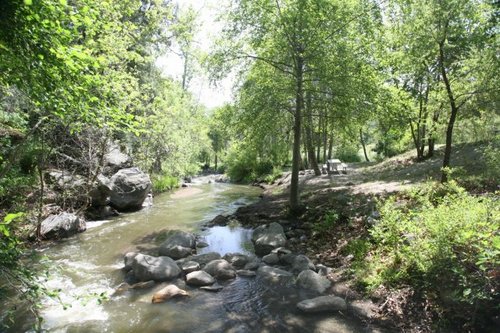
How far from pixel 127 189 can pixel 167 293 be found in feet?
35.3

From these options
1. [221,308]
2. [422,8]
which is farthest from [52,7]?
[422,8]

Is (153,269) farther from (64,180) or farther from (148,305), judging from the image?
(64,180)

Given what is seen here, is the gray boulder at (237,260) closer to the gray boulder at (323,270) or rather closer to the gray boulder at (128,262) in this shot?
the gray boulder at (323,270)

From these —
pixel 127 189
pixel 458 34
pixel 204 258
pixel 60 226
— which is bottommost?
pixel 204 258

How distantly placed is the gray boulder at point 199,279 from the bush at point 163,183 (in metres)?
16.9

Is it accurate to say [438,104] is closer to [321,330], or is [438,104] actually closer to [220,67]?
[220,67]

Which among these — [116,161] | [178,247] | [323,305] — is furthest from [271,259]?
[116,161]

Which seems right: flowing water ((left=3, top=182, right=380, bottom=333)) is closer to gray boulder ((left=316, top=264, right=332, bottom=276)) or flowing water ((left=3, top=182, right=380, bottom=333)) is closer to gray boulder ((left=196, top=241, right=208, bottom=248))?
gray boulder ((left=196, top=241, right=208, bottom=248))

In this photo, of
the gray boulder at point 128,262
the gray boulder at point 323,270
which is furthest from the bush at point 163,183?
the gray boulder at point 323,270

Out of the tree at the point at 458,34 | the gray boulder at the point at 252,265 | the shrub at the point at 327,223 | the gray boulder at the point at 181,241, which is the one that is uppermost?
the tree at the point at 458,34

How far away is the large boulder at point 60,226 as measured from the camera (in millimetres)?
11742

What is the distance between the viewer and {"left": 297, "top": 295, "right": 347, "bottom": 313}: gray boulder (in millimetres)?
6723

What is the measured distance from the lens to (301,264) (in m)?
8.96

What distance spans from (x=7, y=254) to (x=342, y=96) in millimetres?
10556
